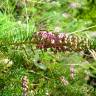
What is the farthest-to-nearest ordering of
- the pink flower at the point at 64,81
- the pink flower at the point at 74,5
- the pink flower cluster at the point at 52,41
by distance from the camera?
the pink flower at the point at 74,5, the pink flower at the point at 64,81, the pink flower cluster at the point at 52,41

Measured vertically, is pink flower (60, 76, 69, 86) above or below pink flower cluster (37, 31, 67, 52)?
below

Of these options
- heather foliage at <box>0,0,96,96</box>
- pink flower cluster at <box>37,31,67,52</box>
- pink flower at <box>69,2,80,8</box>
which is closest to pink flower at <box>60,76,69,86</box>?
heather foliage at <box>0,0,96,96</box>

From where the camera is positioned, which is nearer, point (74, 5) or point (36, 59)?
point (36, 59)

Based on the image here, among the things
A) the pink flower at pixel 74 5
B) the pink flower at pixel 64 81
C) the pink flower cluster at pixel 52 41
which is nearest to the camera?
the pink flower cluster at pixel 52 41

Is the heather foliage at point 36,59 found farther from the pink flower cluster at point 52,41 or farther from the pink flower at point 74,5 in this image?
the pink flower at point 74,5

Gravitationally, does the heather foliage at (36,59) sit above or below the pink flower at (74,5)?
above

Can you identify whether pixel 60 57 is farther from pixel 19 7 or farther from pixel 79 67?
pixel 19 7

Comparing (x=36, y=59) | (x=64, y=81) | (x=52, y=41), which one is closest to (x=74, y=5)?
(x=36, y=59)

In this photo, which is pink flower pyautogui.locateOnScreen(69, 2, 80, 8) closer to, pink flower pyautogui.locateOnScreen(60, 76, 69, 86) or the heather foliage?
the heather foliage

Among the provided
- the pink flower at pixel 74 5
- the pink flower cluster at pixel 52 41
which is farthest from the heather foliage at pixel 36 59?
the pink flower at pixel 74 5

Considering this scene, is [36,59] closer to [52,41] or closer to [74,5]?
[52,41]

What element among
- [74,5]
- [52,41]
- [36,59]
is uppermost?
[52,41]

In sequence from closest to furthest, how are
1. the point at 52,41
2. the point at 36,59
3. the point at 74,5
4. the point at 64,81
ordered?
1. the point at 52,41
2. the point at 64,81
3. the point at 36,59
4. the point at 74,5
